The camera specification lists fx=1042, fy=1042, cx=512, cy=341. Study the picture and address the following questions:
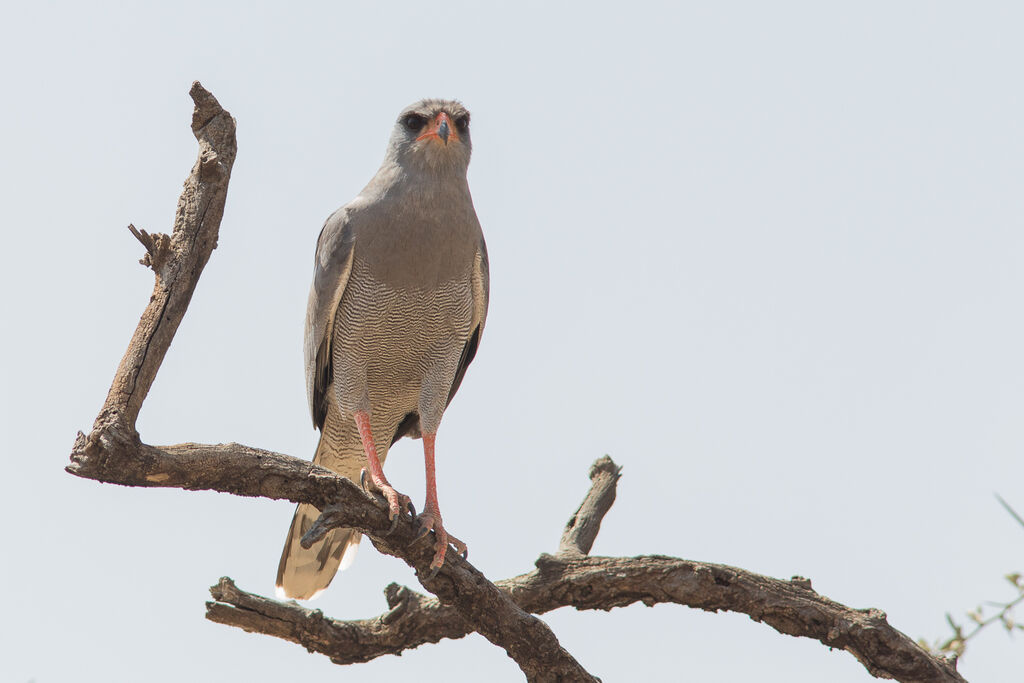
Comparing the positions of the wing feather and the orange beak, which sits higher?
the orange beak

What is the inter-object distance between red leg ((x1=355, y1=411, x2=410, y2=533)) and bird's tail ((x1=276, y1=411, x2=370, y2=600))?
142mm

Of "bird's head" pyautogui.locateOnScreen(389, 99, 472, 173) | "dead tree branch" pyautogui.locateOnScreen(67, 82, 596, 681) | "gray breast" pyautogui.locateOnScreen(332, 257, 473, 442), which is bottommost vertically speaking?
"dead tree branch" pyautogui.locateOnScreen(67, 82, 596, 681)

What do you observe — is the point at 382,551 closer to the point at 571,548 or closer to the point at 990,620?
the point at 571,548

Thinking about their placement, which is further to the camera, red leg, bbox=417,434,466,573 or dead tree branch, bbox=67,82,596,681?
red leg, bbox=417,434,466,573

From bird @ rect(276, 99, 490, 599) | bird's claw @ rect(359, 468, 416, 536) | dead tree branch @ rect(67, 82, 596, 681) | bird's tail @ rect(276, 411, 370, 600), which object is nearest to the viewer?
dead tree branch @ rect(67, 82, 596, 681)

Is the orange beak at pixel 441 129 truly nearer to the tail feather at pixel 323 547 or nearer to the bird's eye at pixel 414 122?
the bird's eye at pixel 414 122

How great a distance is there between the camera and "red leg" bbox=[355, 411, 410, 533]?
196 inches

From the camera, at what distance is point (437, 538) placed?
5.09m

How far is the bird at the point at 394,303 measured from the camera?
581 cm

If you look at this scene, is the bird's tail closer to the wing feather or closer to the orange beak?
the wing feather

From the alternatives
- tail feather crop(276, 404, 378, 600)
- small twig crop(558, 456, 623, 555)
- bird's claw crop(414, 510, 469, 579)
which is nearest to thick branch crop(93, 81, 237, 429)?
bird's claw crop(414, 510, 469, 579)

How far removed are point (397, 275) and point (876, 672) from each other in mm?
3225

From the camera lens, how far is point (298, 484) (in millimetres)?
4289

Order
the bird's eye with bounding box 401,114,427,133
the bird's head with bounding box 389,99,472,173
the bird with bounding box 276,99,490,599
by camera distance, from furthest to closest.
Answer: the bird's eye with bounding box 401,114,427,133, the bird's head with bounding box 389,99,472,173, the bird with bounding box 276,99,490,599
